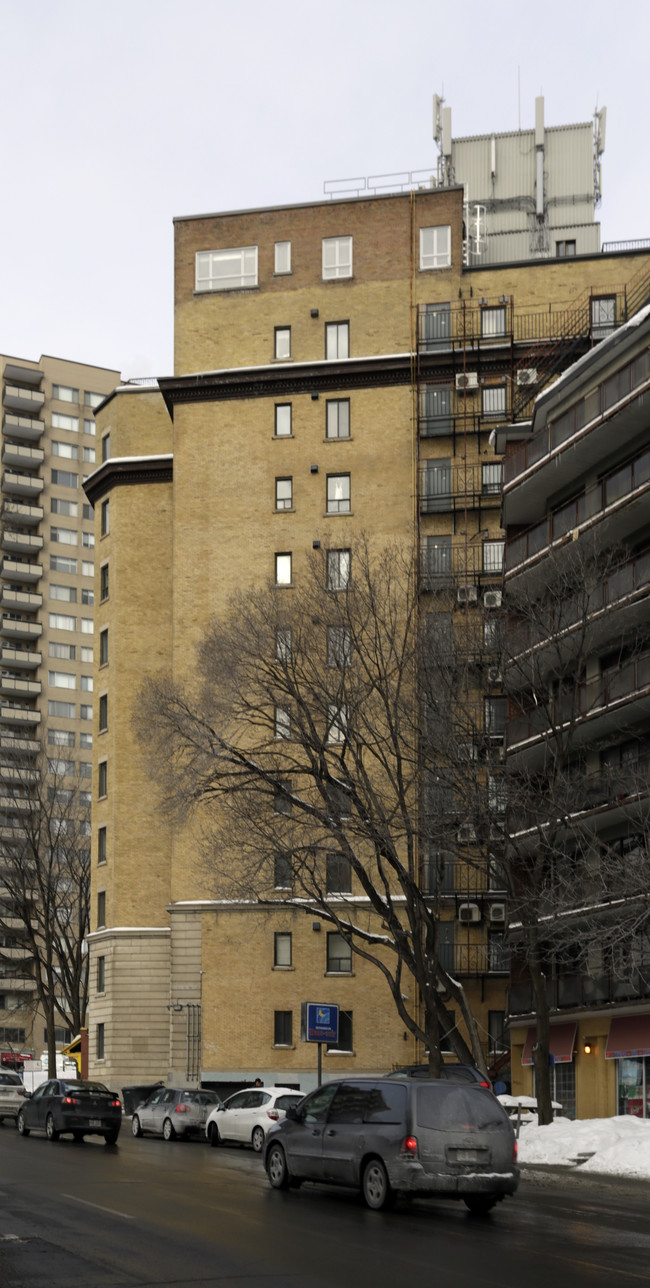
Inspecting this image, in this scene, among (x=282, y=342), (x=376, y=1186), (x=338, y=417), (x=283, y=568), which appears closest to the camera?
(x=376, y=1186)

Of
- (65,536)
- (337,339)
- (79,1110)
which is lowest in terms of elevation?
(79,1110)

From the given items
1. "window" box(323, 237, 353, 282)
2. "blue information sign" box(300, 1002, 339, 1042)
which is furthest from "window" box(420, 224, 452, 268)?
"blue information sign" box(300, 1002, 339, 1042)

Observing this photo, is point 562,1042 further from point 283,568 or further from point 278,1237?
point 278,1237

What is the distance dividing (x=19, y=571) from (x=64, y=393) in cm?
1622

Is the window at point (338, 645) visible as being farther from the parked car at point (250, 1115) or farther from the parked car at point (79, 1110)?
the parked car at point (79, 1110)

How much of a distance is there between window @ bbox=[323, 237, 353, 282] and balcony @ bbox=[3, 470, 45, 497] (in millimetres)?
72477

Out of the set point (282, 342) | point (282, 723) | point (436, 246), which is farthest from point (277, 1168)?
point (436, 246)

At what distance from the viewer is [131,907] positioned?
59.4 m

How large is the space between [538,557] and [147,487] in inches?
866

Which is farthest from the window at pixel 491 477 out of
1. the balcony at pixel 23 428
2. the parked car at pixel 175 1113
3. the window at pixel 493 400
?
the balcony at pixel 23 428

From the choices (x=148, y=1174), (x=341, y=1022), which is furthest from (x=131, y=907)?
(x=148, y=1174)

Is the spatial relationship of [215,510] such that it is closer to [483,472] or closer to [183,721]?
[483,472]

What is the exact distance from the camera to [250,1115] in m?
33.8

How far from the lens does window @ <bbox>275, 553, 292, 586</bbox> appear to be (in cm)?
5816
